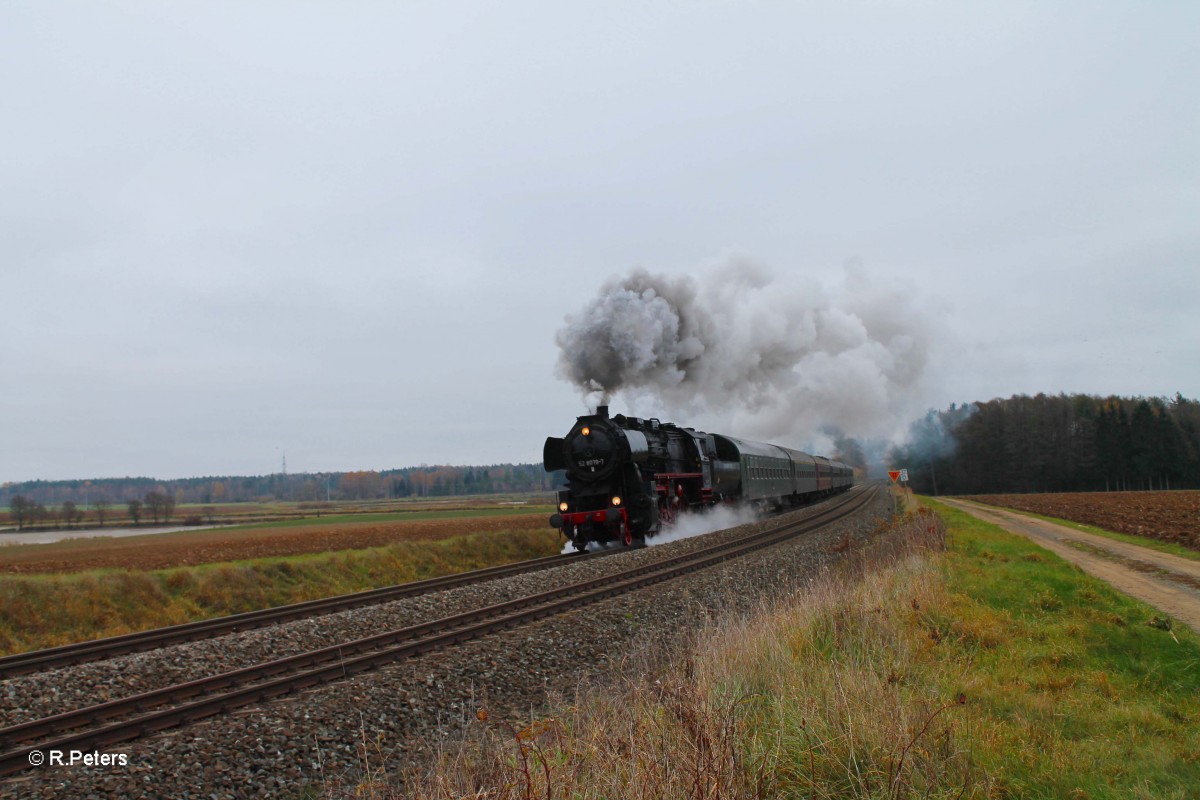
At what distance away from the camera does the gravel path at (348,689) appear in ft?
18.1

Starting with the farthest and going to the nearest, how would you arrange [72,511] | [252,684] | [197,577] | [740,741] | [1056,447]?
1. [1056,447]
2. [72,511]
3. [197,577]
4. [252,684]
5. [740,741]

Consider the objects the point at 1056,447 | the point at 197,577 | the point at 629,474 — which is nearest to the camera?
the point at 197,577

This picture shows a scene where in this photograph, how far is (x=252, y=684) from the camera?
7.84m

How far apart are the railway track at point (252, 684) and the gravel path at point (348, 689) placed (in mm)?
294

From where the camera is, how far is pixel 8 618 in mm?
13906

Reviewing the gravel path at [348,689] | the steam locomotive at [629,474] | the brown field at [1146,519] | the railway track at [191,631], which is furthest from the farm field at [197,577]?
the brown field at [1146,519]

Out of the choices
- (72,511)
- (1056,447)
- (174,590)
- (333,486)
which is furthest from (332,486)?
(174,590)

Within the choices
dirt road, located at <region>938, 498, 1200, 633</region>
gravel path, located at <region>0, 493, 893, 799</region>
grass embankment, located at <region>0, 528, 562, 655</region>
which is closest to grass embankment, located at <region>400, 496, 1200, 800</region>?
gravel path, located at <region>0, 493, 893, 799</region>

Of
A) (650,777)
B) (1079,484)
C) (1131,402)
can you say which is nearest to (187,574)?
(650,777)

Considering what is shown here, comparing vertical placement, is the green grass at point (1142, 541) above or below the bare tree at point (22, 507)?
below

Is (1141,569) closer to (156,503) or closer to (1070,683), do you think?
(1070,683)

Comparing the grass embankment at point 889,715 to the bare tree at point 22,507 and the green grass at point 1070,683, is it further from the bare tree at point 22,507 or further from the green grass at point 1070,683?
the bare tree at point 22,507

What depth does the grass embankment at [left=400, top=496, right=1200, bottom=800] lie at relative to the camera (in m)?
3.99

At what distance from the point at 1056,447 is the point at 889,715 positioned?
8825 cm
